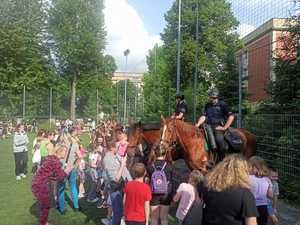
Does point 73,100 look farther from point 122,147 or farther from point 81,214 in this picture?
point 122,147

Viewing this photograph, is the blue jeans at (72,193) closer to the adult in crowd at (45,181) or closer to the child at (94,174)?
the child at (94,174)

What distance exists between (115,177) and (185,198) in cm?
229

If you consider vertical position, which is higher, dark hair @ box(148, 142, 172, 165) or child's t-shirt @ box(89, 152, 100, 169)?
dark hair @ box(148, 142, 172, 165)

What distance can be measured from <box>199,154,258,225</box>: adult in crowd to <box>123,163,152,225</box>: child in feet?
8.80

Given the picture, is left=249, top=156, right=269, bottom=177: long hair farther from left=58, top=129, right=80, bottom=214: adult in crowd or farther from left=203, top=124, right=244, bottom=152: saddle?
left=58, top=129, right=80, bottom=214: adult in crowd

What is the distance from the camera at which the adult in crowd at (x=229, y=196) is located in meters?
4.46

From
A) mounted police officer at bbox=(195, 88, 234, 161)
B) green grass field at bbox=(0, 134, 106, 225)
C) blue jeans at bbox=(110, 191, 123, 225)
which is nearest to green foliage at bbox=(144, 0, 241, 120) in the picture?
green grass field at bbox=(0, 134, 106, 225)

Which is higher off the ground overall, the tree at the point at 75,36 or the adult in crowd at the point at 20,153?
the tree at the point at 75,36

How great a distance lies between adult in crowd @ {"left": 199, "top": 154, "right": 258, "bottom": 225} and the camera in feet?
14.6

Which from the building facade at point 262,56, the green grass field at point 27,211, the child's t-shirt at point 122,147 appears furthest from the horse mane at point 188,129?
the building facade at point 262,56

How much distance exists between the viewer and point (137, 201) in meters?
7.30

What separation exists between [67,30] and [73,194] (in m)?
54.3

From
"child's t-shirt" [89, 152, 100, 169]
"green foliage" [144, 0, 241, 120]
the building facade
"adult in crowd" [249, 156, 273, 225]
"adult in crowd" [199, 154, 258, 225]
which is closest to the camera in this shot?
"adult in crowd" [199, 154, 258, 225]

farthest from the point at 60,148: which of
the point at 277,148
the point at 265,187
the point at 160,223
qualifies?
the point at 277,148
